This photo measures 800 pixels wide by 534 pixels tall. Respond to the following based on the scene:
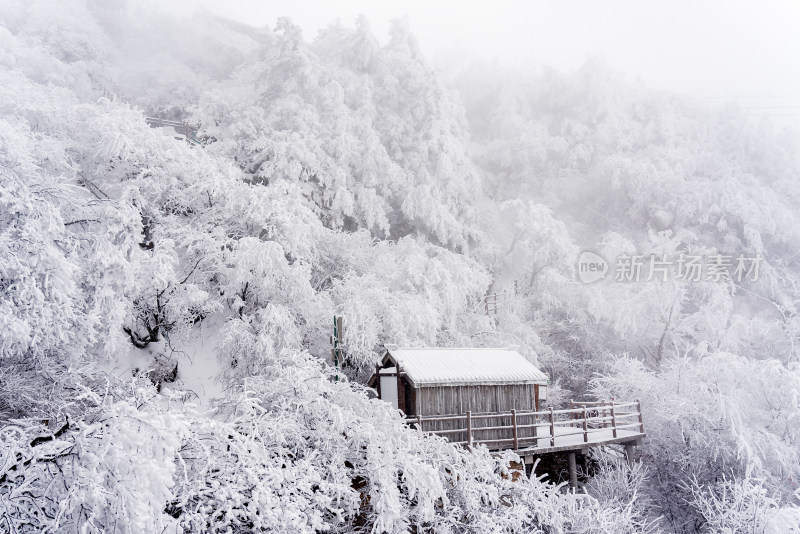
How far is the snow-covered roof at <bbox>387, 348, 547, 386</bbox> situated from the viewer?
408 inches

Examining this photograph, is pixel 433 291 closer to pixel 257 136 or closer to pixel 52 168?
pixel 257 136

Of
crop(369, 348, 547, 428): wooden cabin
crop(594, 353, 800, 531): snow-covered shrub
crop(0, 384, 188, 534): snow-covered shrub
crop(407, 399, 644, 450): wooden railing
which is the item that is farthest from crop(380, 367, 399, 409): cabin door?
crop(0, 384, 188, 534): snow-covered shrub

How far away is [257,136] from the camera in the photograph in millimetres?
17266

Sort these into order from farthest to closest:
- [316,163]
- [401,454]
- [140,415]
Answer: [316,163] → [401,454] → [140,415]

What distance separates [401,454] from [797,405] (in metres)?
11.1

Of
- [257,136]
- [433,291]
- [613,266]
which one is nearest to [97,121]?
[257,136]

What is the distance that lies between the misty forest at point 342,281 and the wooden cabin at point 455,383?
1.68 metres

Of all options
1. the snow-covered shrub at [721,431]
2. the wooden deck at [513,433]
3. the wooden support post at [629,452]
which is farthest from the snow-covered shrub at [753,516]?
the wooden support post at [629,452]

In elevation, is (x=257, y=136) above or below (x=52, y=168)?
above

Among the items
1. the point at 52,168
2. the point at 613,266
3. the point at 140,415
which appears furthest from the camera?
the point at 613,266

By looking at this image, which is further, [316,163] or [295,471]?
[316,163]

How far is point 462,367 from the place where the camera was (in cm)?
1105

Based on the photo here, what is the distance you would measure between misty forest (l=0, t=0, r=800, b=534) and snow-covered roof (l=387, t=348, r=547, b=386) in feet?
6.52

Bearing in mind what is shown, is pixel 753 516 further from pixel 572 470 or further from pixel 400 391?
pixel 400 391
